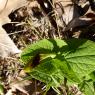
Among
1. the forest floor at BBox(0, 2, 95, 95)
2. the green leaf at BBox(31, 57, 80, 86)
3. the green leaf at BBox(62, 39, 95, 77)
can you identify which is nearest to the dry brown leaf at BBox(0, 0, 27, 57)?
the forest floor at BBox(0, 2, 95, 95)

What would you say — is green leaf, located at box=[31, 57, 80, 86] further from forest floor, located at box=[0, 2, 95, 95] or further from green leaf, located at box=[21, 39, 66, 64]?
forest floor, located at box=[0, 2, 95, 95]

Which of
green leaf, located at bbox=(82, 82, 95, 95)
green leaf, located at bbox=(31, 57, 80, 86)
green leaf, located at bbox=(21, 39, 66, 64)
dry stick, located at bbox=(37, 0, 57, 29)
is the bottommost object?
green leaf, located at bbox=(82, 82, 95, 95)

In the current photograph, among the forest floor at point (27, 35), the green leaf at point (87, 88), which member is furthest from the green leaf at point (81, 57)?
the forest floor at point (27, 35)

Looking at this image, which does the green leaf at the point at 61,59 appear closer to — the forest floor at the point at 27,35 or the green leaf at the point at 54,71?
the green leaf at the point at 54,71

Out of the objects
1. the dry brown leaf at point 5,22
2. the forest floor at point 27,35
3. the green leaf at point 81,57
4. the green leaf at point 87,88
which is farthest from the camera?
the forest floor at point 27,35

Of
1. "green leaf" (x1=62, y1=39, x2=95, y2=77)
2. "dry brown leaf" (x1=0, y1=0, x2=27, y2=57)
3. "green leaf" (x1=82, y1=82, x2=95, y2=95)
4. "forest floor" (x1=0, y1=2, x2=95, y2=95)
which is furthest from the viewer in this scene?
"forest floor" (x1=0, y1=2, x2=95, y2=95)

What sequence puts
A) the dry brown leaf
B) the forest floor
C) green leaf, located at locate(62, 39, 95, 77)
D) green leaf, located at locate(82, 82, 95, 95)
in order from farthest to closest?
the forest floor → the dry brown leaf → green leaf, located at locate(82, 82, 95, 95) → green leaf, located at locate(62, 39, 95, 77)

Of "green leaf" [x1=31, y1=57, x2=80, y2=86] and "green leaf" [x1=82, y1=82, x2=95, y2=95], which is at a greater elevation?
"green leaf" [x1=31, y1=57, x2=80, y2=86]

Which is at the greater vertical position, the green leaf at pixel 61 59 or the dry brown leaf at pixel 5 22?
the dry brown leaf at pixel 5 22

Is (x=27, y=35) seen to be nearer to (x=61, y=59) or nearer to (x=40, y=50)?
(x=40, y=50)

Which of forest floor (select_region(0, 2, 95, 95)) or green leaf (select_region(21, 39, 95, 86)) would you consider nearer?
green leaf (select_region(21, 39, 95, 86))
